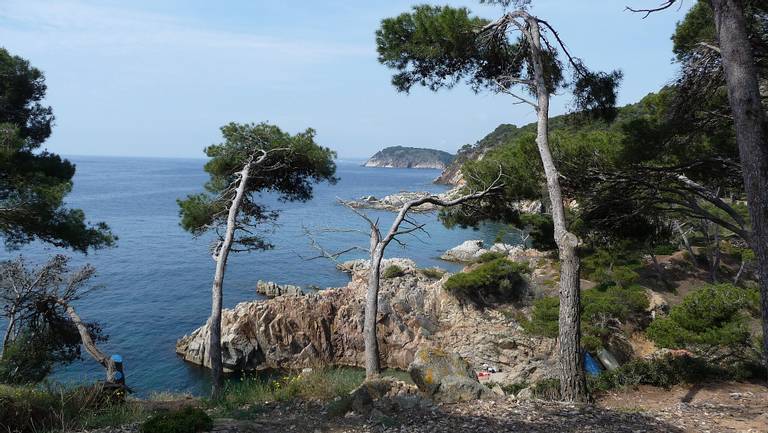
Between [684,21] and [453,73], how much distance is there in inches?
162

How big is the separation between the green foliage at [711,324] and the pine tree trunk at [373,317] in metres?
6.43

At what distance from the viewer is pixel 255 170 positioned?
12625 mm

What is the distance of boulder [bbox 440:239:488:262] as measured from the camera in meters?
40.4

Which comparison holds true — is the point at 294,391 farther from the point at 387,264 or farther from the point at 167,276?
the point at 167,276

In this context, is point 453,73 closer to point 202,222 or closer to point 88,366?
point 202,222

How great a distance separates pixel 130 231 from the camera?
45.2 meters

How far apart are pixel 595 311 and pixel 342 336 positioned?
10.5 metres

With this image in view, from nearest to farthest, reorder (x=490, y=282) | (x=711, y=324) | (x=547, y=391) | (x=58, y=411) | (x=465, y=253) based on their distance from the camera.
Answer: (x=58, y=411), (x=547, y=391), (x=711, y=324), (x=490, y=282), (x=465, y=253)

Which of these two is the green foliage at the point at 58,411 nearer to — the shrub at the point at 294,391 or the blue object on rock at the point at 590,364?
the shrub at the point at 294,391

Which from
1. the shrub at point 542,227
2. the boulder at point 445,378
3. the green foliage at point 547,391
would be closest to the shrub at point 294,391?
the boulder at point 445,378

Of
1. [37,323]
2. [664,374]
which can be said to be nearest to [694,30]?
[664,374]

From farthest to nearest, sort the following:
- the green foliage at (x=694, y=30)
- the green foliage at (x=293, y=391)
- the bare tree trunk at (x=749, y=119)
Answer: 1. the green foliage at (x=694, y=30)
2. the green foliage at (x=293, y=391)
3. the bare tree trunk at (x=749, y=119)

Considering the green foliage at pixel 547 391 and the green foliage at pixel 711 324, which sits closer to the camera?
the green foliage at pixel 547 391

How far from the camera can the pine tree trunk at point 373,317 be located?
382 inches
